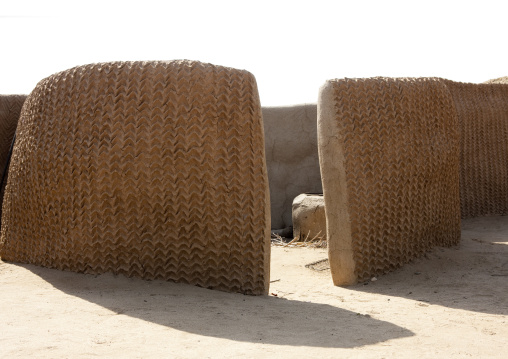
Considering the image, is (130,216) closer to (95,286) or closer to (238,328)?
(95,286)

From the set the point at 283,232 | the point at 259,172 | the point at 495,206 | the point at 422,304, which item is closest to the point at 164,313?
the point at 259,172

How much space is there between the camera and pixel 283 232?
9.05 metres

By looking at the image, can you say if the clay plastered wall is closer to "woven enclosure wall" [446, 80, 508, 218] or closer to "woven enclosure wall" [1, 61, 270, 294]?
"woven enclosure wall" [446, 80, 508, 218]

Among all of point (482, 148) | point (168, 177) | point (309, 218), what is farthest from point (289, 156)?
point (168, 177)

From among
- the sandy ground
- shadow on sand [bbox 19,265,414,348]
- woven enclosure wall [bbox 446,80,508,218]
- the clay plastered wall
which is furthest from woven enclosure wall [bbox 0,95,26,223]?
woven enclosure wall [bbox 446,80,508,218]

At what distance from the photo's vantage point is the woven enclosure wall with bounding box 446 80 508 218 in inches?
346

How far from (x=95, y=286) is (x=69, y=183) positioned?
85 centimetres

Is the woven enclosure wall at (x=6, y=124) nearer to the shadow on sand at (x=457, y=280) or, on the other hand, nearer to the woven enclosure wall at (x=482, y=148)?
the shadow on sand at (x=457, y=280)

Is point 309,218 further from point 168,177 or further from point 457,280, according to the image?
point 168,177

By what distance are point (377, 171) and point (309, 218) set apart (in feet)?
8.85

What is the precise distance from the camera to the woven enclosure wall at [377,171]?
5418 mm

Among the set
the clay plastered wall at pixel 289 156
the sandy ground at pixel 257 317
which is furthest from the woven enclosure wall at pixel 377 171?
the clay plastered wall at pixel 289 156

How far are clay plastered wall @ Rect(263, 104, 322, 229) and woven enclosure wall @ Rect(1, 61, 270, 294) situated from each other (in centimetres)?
497

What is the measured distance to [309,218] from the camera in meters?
8.12
